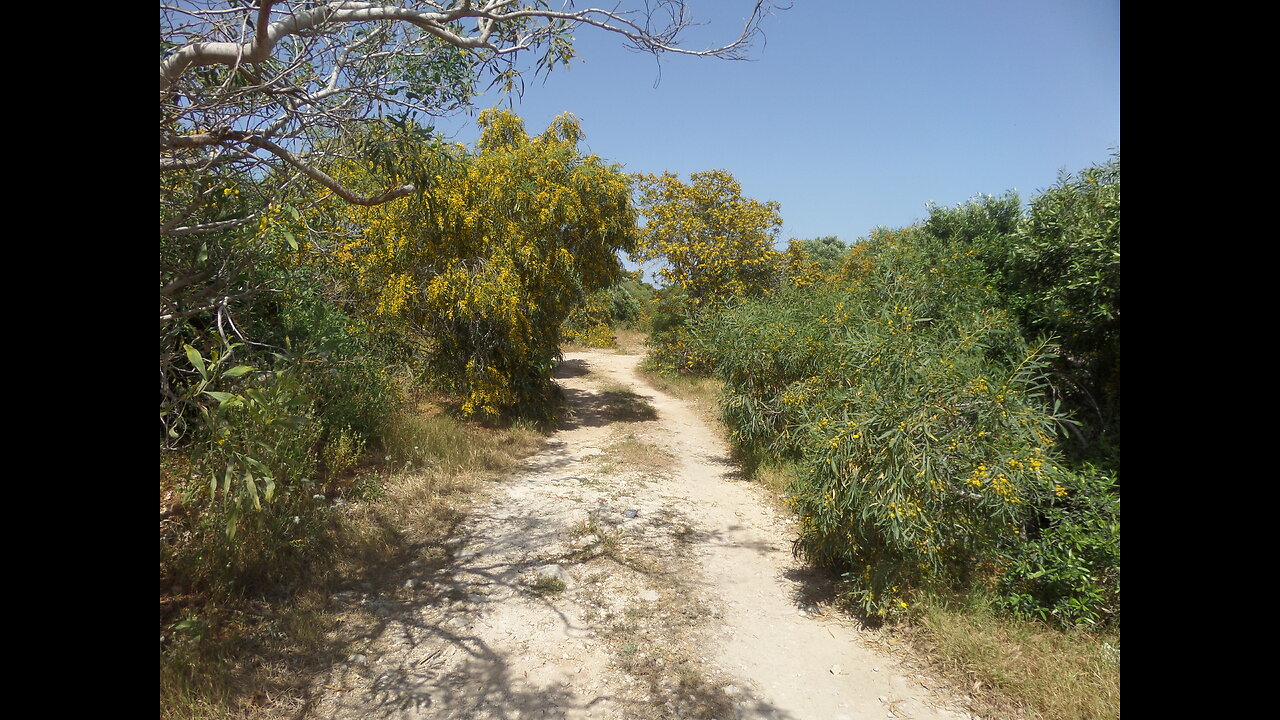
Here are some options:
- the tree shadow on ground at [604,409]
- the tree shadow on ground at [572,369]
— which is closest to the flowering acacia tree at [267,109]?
the tree shadow on ground at [604,409]

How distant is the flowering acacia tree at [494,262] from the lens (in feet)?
27.3

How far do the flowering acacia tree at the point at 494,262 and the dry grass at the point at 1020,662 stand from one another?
643 centimetres

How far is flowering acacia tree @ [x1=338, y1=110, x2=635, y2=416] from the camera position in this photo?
8336 millimetres

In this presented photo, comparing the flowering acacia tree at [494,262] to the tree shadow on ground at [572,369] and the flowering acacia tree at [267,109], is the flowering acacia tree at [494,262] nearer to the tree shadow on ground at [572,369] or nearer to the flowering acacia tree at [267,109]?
the flowering acacia tree at [267,109]

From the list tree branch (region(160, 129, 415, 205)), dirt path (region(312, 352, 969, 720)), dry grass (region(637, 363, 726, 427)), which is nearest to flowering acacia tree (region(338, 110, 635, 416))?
dirt path (region(312, 352, 969, 720))

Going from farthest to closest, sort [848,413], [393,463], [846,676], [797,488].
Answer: [393,463] < [797,488] < [848,413] < [846,676]

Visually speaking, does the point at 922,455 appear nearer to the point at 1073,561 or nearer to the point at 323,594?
the point at 1073,561

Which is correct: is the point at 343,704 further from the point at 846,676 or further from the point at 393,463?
the point at 393,463

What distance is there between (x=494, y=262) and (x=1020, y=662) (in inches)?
295

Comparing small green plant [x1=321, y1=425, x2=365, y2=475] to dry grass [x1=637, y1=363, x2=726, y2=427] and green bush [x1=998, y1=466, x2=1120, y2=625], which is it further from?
dry grass [x1=637, y1=363, x2=726, y2=427]
